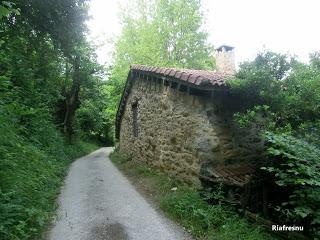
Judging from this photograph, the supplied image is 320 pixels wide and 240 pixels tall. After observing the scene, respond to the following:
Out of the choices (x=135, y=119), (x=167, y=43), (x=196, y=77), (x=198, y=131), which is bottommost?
(x=198, y=131)

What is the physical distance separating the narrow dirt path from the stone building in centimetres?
147

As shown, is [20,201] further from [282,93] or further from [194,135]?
[282,93]

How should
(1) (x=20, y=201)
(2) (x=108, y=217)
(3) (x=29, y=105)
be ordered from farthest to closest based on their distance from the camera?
(3) (x=29, y=105), (2) (x=108, y=217), (1) (x=20, y=201)

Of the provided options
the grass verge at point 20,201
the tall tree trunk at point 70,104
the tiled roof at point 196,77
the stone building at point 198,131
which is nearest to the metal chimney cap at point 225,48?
the stone building at point 198,131

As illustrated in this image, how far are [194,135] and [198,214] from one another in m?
2.38

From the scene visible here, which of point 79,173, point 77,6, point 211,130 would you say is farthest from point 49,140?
point 211,130

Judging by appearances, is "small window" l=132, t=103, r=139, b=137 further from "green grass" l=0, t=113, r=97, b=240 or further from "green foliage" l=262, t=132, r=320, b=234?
"green foliage" l=262, t=132, r=320, b=234

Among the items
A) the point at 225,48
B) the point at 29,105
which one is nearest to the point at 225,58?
the point at 225,48

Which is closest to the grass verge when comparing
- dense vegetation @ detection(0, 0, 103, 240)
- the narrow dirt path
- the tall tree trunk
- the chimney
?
dense vegetation @ detection(0, 0, 103, 240)

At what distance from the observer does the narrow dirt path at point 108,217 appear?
17.6 ft

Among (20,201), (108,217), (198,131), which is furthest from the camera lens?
(198,131)

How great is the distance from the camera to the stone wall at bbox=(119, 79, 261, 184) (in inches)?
299

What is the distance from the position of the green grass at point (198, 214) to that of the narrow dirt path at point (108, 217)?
0.88 feet

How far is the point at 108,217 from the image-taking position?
20.6 feet
